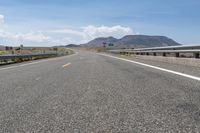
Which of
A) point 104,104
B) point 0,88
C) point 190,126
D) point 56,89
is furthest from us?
point 0,88

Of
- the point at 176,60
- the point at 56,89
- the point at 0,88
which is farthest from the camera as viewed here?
the point at 176,60

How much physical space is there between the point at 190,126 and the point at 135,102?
170 cm

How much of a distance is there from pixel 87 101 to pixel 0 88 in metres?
3.18

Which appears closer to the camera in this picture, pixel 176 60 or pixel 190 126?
pixel 190 126

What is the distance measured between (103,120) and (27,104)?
1.87m

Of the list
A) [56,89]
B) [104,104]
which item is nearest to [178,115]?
[104,104]

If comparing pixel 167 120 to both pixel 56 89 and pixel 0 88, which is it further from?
pixel 0 88

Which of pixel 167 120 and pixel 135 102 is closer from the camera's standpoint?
pixel 167 120

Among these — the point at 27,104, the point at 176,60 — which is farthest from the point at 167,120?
the point at 176,60

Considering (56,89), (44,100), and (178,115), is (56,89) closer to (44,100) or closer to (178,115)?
(44,100)

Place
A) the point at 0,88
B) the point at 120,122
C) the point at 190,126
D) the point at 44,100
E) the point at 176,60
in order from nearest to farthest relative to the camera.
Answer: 1. the point at 190,126
2. the point at 120,122
3. the point at 44,100
4. the point at 0,88
5. the point at 176,60

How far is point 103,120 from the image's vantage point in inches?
172

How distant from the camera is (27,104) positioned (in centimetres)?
564

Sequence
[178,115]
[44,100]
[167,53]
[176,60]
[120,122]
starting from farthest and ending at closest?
[167,53] → [176,60] → [44,100] → [178,115] → [120,122]
